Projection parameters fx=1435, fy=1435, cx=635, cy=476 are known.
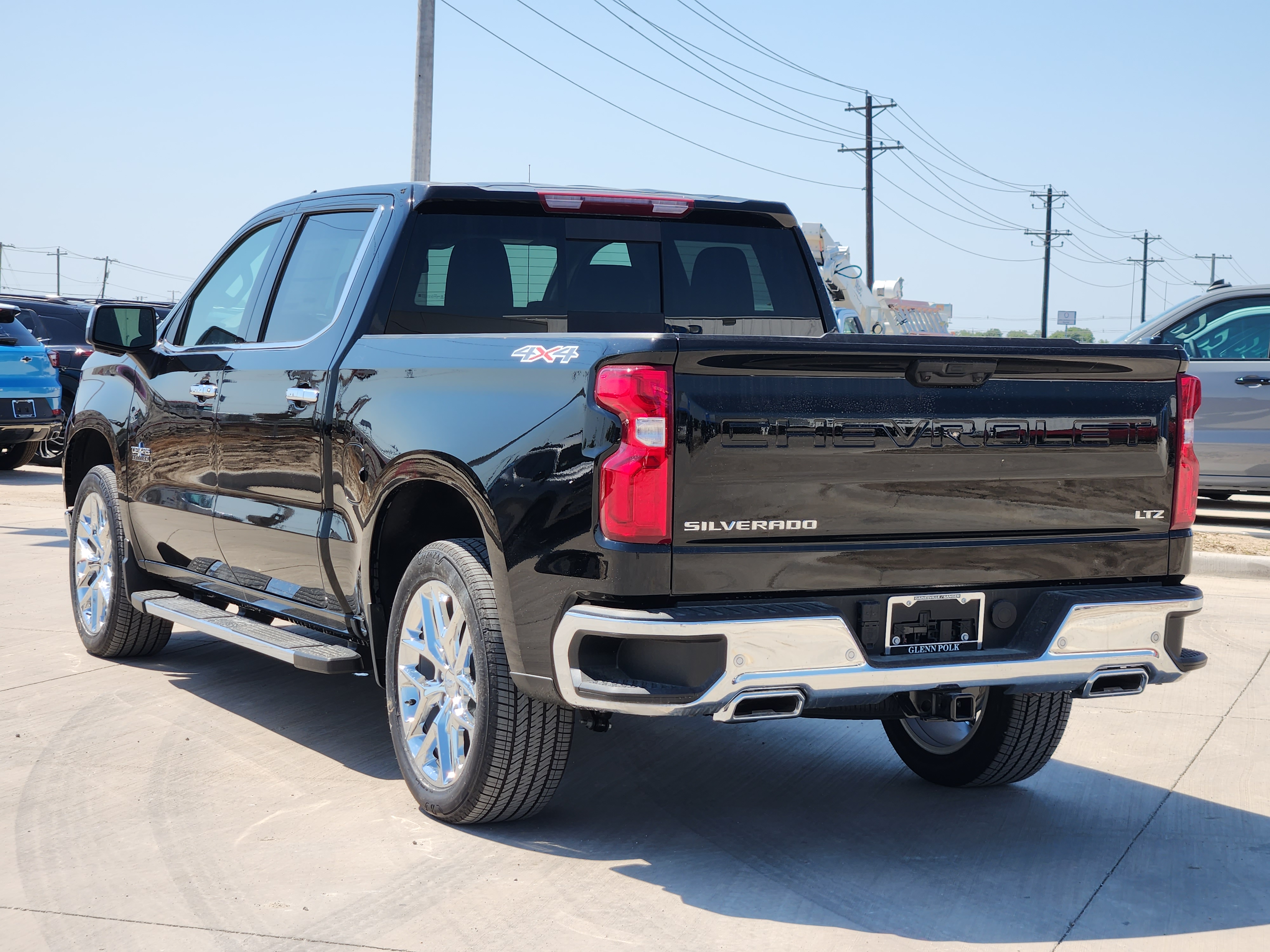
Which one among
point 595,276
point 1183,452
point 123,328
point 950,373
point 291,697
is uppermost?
point 595,276

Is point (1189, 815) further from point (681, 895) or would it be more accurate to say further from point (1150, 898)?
point (681, 895)

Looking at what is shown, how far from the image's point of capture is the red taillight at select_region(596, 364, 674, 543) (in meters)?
3.65

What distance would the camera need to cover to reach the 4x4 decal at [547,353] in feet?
12.7

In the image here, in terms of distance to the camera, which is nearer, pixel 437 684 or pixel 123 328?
pixel 437 684

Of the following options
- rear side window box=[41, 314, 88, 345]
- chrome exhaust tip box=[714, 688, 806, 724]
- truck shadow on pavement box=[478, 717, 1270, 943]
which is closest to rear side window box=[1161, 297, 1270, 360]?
truck shadow on pavement box=[478, 717, 1270, 943]

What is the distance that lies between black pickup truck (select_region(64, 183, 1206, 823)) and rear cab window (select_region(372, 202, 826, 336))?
13 mm

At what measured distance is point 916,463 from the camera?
12.9 ft

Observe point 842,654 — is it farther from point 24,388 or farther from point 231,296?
point 24,388

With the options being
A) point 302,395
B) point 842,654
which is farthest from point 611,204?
point 842,654

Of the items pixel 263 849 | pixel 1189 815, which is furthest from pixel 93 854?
pixel 1189 815

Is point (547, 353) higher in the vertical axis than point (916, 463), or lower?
higher

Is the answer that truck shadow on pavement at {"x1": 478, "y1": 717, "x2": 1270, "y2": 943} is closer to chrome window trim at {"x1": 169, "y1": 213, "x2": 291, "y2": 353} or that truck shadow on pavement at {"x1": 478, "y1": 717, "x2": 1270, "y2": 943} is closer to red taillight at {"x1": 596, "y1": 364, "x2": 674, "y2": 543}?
red taillight at {"x1": 596, "y1": 364, "x2": 674, "y2": 543}

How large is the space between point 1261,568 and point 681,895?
23.7 ft

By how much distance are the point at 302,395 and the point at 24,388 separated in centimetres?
1234
